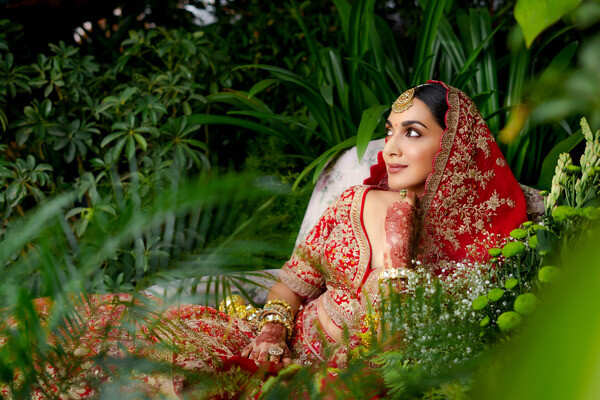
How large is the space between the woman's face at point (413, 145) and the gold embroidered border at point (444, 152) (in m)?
0.02

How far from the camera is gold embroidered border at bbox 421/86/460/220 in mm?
1410

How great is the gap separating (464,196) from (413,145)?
8.0 inches

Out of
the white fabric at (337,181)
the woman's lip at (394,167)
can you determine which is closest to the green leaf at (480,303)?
the woman's lip at (394,167)

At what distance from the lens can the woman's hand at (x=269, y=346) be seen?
4.52ft

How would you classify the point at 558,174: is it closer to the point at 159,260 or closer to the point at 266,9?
the point at 159,260

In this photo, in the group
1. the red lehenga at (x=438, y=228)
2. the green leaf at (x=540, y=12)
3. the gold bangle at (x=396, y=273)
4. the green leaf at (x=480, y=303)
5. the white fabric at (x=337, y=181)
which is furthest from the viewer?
the white fabric at (x=337, y=181)

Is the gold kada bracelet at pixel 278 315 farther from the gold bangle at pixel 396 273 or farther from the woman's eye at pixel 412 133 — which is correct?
the woman's eye at pixel 412 133

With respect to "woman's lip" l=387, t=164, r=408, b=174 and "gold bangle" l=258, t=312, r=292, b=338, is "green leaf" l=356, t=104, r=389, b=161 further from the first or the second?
"gold bangle" l=258, t=312, r=292, b=338

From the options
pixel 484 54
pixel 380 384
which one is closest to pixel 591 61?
pixel 380 384

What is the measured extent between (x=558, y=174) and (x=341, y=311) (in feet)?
2.17

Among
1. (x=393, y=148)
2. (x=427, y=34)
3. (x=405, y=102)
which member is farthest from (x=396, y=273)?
(x=427, y=34)

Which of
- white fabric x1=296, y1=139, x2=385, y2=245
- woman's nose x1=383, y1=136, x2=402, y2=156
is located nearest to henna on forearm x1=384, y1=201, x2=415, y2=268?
woman's nose x1=383, y1=136, x2=402, y2=156

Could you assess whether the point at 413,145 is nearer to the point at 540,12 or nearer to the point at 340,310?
the point at 340,310

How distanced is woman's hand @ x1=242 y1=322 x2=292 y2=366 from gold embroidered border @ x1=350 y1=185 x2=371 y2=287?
26 cm
